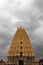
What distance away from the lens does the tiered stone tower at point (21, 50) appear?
91750mm

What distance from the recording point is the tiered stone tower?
301ft

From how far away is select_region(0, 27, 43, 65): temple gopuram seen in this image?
91438 mm

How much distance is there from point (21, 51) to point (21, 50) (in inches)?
11.3

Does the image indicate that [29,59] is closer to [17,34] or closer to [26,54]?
[26,54]

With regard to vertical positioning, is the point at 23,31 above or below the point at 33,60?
above

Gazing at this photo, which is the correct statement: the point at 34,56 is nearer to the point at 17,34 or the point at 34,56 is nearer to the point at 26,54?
the point at 26,54

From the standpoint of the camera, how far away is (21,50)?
3652 inches

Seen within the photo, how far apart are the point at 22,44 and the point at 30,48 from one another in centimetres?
258

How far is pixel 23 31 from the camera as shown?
94875 mm

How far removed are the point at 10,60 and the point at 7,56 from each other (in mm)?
1432

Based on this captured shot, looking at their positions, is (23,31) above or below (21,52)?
above

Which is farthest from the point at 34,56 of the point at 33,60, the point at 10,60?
the point at 10,60

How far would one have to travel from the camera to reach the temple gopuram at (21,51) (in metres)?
91.4

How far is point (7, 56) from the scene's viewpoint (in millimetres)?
92188
